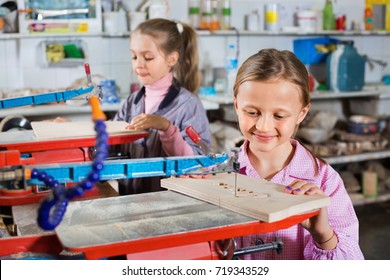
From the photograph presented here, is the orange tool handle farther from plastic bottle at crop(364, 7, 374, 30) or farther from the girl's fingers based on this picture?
plastic bottle at crop(364, 7, 374, 30)

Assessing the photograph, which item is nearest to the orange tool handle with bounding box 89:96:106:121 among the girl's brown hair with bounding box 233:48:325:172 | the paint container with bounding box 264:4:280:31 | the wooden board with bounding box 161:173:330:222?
the wooden board with bounding box 161:173:330:222

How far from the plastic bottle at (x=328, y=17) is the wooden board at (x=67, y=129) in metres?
2.90

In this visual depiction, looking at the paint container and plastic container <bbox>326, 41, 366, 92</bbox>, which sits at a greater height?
the paint container

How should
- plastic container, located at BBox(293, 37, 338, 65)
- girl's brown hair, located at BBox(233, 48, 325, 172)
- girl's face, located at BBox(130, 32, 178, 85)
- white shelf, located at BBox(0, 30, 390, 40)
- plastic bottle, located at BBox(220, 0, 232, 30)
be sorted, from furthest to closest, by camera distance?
plastic container, located at BBox(293, 37, 338, 65) < plastic bottle, located at BBox(220, 0, 232, 30) < white shelf, located at BBox(0, 30, 390, 40) < girl's face, located at BBox(130, 32, 178, 85) < girl's brown hair, located at BBox(233, 48, 325, 172)

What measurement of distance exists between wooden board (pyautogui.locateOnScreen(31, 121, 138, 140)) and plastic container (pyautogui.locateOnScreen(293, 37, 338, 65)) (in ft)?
8.94

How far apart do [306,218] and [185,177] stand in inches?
12.5

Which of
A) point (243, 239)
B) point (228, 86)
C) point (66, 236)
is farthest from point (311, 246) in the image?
point (228, 86)

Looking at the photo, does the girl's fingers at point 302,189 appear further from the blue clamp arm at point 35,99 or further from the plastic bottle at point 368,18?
the plastic bottle at point 368,18

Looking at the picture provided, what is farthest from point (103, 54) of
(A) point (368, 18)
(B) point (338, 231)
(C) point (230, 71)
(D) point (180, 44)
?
(B) point (338, 231)

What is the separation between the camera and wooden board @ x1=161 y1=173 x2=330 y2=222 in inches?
40.0

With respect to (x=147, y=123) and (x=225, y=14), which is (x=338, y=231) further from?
(x=225, y=14)

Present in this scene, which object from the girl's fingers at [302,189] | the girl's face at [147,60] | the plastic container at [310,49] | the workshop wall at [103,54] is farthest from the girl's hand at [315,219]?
the plastic container at [310,49]

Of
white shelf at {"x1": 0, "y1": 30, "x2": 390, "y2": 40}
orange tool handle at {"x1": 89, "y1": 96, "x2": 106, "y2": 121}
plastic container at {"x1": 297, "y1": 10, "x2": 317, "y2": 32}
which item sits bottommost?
orange tool handle at {"x1": 89, "y1": 96, "x2": 106, "y2": 121}

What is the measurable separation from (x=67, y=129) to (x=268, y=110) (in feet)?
2.73
